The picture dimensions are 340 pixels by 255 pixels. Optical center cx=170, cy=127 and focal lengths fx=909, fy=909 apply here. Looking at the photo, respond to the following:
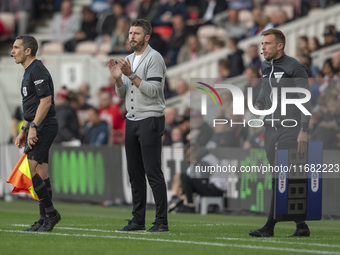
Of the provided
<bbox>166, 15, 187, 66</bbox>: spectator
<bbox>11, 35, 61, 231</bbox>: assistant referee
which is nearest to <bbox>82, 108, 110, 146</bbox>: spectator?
<bbox>166, 15, 187, 66</bbox>: spectator

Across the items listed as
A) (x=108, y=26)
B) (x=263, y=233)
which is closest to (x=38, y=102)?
(x=263, y=233)

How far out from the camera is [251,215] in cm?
1475

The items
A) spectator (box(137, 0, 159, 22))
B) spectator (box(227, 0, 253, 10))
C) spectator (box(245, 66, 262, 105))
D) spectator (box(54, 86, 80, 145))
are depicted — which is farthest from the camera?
spectator (box(137, 0, 159, 22))

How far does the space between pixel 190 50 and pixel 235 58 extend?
113 inches

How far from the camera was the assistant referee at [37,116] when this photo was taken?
32.1 ft

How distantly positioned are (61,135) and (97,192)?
6.20 ft

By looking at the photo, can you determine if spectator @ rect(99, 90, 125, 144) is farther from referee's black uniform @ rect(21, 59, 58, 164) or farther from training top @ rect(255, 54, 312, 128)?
training top @ rect(255, 54, 312, 128)

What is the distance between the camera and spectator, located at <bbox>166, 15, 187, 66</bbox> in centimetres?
2173

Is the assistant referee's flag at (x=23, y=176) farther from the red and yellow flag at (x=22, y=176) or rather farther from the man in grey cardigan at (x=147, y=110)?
the man in grey cardigan at (x=147, y=110)

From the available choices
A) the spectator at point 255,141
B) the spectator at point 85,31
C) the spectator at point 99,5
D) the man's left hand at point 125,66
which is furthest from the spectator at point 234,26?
the man's left hand at point 125,66

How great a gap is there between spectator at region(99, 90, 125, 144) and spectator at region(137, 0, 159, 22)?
174 inches

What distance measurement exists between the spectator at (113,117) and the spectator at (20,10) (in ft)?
25.1

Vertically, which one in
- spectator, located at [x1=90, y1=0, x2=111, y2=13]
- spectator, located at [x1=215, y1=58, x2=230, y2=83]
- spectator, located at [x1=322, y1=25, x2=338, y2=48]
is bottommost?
spectator, located at [x1=215, y1=58, x2=230, y2=83]

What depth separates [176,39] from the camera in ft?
71.5
